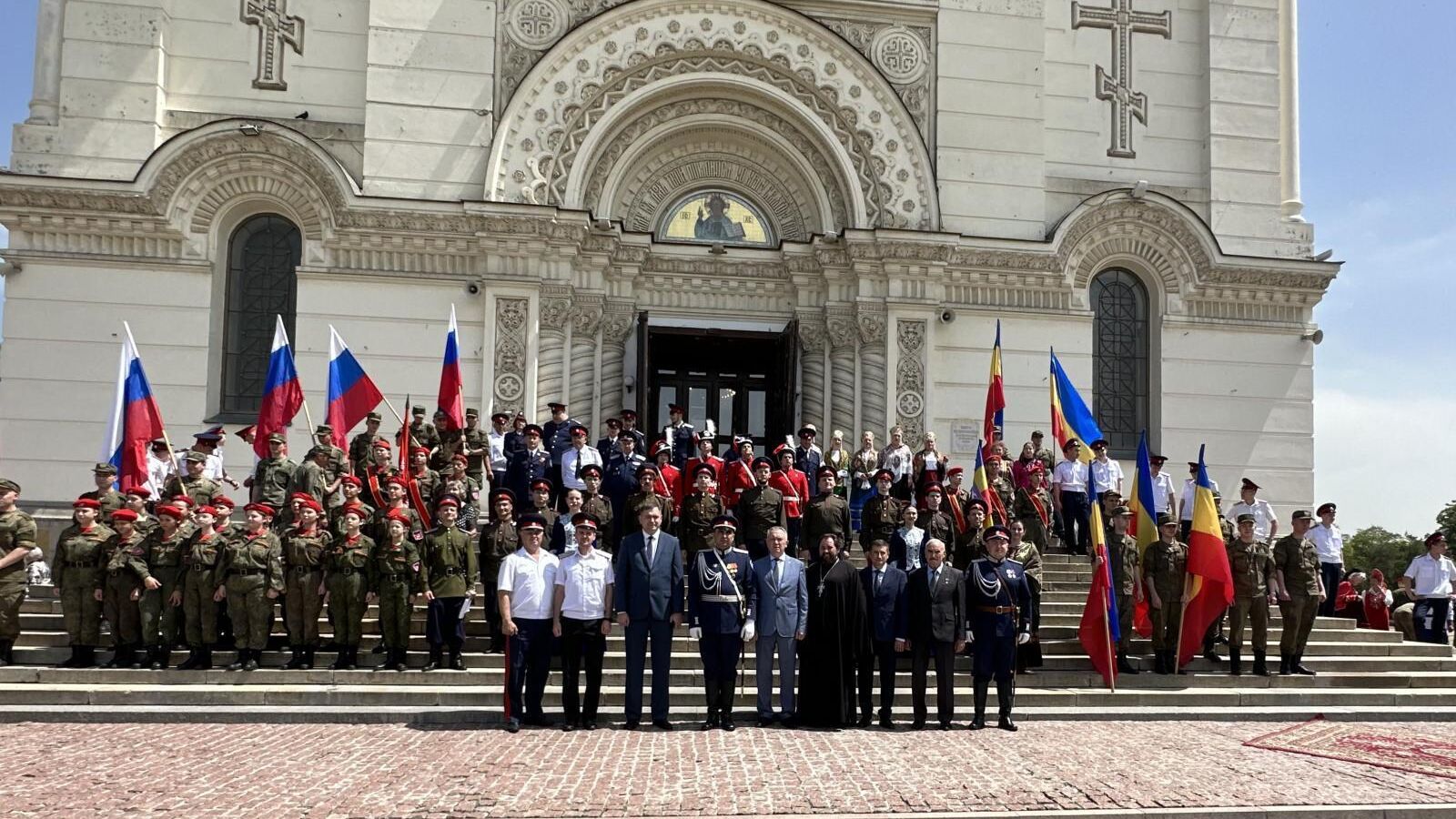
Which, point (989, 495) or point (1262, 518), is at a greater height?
point (989, 495)

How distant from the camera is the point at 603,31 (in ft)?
63.6

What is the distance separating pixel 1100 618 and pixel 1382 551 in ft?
148

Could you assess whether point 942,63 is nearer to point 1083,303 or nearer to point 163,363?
point 1083,303

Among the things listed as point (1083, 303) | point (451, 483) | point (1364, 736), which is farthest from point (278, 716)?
point (1083, 303)

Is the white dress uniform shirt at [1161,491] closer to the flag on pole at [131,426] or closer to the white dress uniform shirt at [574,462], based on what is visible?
the white dress uniform shirt at [574,462]

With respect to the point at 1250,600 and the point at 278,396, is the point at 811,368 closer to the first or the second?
the point at 278,396

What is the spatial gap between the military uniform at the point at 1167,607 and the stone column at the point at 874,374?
6.61 m

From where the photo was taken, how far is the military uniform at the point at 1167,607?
42.7 ft

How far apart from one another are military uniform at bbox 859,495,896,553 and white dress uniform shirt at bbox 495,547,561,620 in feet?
14.3

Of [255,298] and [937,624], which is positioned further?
[255,298]

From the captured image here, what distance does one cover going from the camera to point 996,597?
11.4 metres

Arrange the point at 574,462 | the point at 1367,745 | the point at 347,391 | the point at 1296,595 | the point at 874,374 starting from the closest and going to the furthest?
the point at 1367,745
the point at 1296,595
the point at 574,462
the point at 347,391
the point at 874,374

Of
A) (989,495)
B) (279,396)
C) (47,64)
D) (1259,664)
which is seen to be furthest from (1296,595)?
(47,64)

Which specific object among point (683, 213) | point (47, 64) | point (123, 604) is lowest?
point (123, 604)
